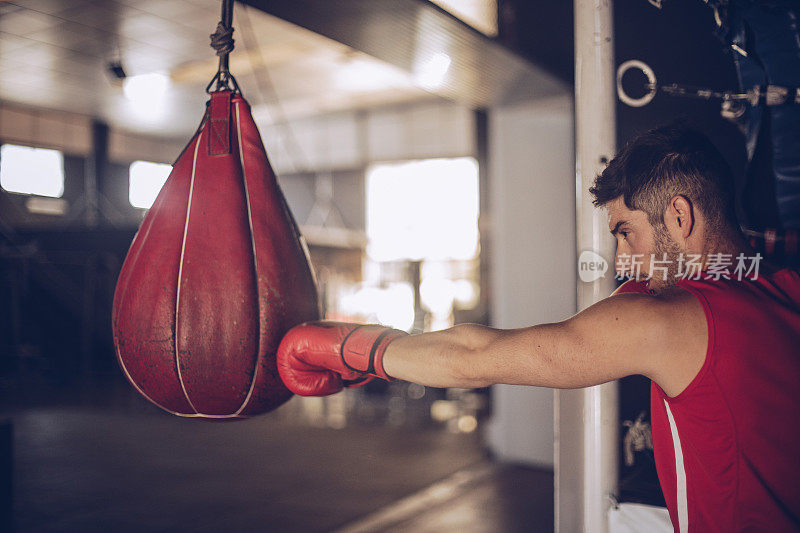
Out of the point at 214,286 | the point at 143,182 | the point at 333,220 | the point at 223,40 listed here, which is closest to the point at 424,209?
the point at 333,220

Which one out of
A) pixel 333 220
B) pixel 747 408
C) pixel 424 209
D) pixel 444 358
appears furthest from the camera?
pixel 333 220

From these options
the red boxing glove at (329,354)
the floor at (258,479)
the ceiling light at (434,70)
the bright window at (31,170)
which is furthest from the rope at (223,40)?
the bright window at (31,170)

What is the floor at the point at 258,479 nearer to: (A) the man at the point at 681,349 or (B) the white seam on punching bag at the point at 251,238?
(B) the white seam on punching bag at the point at 251,238

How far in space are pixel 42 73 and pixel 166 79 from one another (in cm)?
147

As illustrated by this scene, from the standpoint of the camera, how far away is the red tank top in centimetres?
95

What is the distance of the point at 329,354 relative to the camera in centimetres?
114

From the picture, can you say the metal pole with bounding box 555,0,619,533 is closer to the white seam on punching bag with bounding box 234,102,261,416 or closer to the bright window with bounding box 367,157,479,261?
the white seam on punching bag with bounding box 234,102,261,416

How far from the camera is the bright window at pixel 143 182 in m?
10.4

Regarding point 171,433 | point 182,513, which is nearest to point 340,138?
point 171,433

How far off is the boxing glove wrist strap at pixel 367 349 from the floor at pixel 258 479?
194 centimetres

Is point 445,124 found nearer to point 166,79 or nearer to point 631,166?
point 166,79

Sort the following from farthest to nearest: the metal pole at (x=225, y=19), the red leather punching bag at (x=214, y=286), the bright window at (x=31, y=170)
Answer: the bright window at (x=31, y=170) → the metal pole at (x=225, y=19) → the red leather punching bag at (x=214, y=286)

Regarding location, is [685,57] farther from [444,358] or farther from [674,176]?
[444,358]

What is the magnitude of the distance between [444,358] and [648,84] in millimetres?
1116
